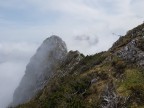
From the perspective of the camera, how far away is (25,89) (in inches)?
4500

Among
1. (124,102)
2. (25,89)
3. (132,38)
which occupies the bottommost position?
(124,102)

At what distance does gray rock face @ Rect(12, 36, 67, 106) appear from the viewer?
108 m

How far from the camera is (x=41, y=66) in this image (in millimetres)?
117188

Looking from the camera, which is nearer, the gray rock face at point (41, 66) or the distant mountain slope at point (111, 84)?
the distant mountain slope at point (111, 84)

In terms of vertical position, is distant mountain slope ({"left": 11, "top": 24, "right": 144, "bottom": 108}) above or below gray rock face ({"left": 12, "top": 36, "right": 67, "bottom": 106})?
below

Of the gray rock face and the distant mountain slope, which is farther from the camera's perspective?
the gray rock face

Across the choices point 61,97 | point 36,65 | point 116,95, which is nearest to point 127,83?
point 116,95

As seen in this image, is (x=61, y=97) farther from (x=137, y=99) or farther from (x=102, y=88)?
(x=137, y=99)

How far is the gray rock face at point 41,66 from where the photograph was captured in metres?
Answer: 108

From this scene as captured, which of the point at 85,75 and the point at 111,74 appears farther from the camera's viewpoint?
the point at 85,75

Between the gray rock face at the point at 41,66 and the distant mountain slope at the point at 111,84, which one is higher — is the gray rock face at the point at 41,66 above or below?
above

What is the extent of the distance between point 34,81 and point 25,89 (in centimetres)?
447

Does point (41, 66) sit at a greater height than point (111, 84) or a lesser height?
greater

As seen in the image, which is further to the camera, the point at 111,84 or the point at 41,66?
the point at 41,66
